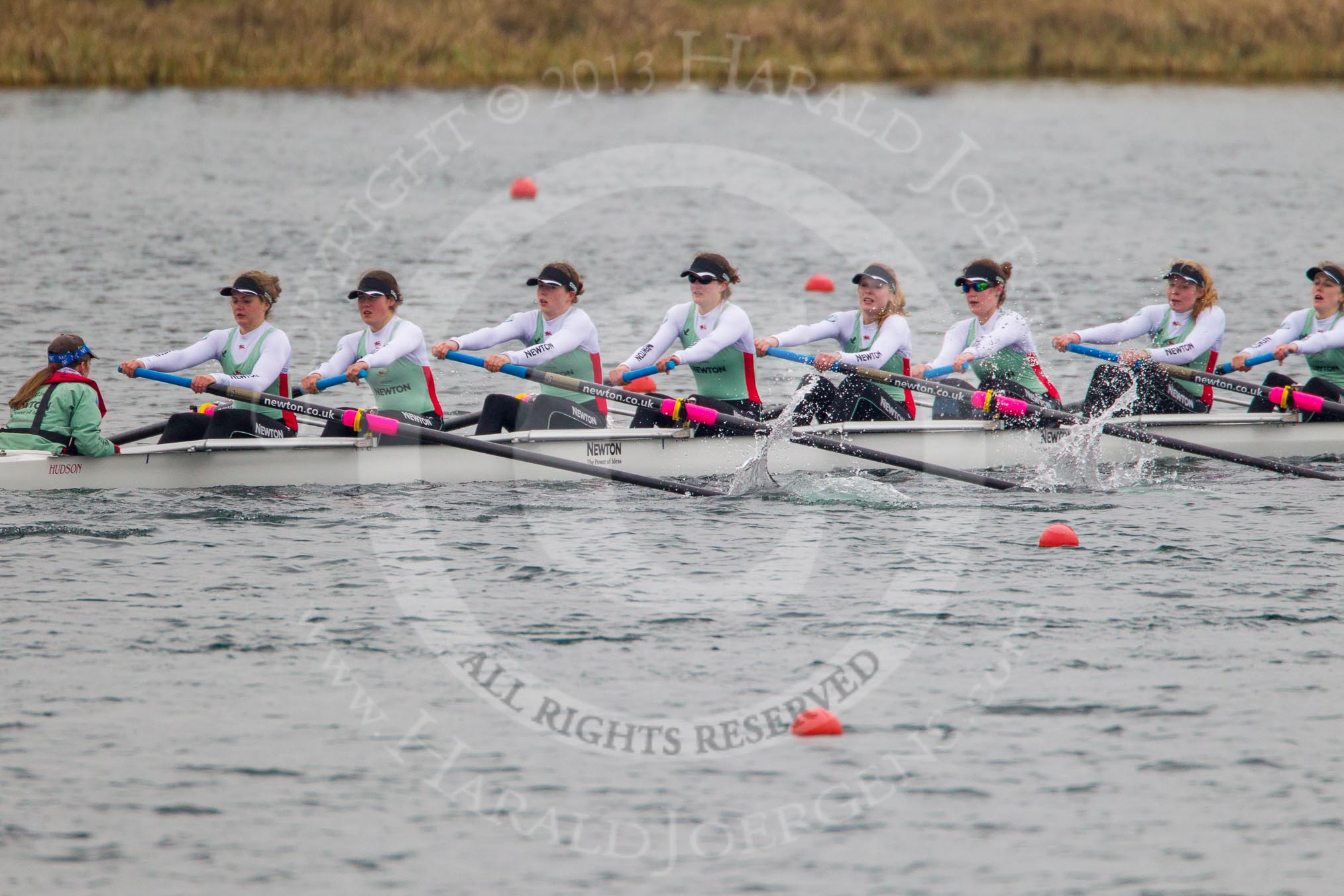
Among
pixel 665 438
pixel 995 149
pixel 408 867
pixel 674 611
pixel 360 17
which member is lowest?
pixel 408 867

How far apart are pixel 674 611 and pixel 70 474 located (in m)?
5.08

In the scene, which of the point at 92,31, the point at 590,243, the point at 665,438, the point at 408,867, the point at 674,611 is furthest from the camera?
the point at 92,31

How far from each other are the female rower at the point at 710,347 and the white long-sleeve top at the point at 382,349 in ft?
5.30

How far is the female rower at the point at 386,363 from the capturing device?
44.2 feet

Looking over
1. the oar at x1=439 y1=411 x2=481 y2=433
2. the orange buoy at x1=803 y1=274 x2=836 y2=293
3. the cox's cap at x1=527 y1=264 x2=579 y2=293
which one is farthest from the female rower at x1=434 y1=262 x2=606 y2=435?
→ the orange buoy at x1=803 y1=274 x2=836 y2=293

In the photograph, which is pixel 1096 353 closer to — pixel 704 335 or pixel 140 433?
pixel 704 335

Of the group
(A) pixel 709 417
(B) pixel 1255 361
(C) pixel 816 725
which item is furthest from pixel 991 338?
(C) pixel 816 725

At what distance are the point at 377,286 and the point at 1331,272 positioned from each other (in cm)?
824

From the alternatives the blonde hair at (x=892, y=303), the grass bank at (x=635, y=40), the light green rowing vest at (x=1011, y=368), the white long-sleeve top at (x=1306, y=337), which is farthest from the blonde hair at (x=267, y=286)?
the grass bank at (x=635, y=40)

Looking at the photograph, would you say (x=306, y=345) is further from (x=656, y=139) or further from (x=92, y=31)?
(x=92, y=31)

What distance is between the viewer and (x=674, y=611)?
1113 cm

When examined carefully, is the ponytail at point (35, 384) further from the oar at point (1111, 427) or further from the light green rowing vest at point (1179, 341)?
the light green rowing vest at point (1179, 341)

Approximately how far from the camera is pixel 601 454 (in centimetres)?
1376

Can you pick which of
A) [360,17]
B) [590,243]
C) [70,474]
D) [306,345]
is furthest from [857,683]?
[360,17]
